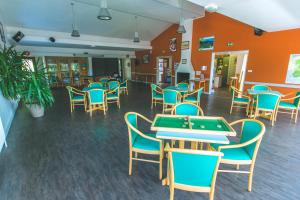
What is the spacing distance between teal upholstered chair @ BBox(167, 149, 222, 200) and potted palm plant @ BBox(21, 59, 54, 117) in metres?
4.07

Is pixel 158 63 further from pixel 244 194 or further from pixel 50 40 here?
pixel 244 194

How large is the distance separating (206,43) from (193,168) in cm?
741

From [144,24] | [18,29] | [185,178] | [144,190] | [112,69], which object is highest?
[144,24]

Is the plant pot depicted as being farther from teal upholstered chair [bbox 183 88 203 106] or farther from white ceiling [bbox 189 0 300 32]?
white ceiling [bbox 189 0 300 32]

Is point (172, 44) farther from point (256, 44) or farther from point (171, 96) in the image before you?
point (171, 96)

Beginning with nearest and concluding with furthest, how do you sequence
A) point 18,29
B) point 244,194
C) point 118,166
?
point 244,194 < point 118,166 < point 18,29

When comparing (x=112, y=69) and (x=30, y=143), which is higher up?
(x=112, y=69)

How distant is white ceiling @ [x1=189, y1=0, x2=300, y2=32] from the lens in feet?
12.1

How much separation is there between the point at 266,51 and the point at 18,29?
33.1 feet

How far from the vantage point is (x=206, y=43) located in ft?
24.6

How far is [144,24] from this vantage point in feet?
29.0

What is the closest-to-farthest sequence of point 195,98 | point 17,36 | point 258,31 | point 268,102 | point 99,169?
point 99,169 < point 268,102 < point 195,98 < point 258,31 < point 17,36

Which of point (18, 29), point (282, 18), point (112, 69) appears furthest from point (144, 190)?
point (112, 69)

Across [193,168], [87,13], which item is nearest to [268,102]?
[193,168]
